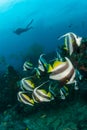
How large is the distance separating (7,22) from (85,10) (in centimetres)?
Answer: 2255

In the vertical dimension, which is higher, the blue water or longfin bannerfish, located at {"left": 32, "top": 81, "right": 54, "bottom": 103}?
longfin bannerfish, located at {"left": 32, "top": 81, "right": 54, "bottom": 103}

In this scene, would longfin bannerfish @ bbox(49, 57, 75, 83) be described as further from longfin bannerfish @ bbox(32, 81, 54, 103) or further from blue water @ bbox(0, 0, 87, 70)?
blue water @ bbox(0, 0, 87, 70)

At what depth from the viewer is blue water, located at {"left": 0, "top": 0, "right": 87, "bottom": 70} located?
48.0 m

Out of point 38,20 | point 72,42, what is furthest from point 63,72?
point 38,20

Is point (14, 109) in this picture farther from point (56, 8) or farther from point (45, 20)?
point (56, 8)

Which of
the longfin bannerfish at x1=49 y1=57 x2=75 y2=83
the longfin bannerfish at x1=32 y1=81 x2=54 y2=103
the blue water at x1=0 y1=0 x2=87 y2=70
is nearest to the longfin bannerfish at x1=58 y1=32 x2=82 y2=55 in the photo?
the longfin bannerfish at x1=49 y1=57 x2=75 y2=83

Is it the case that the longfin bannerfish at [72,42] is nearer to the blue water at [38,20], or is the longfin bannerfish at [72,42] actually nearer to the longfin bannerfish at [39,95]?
the longfin bannerfish at [39,95]

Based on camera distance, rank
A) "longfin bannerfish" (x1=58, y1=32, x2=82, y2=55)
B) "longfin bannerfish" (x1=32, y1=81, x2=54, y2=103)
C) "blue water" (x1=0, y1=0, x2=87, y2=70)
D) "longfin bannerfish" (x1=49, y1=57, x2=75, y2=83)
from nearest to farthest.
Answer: "longfin bannerfish" (x1=49, y1=57, x2=75, y2=83), "longfin bannerfish" (x1=58, y1=32, x2=82, y2=55), "longfin bannerfish" (x1=32, y1=81, x2=54, y2=103), "blue water" (x1=0, y1=0, x2=87, y2=70)

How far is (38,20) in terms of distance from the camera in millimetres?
56812

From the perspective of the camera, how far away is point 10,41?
6022cm

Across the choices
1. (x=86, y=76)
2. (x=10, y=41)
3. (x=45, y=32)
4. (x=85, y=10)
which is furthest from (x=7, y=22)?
(x=86, y=76)

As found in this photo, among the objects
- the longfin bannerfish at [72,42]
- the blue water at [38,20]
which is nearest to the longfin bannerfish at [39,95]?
the longfin bannerfish at [72,42]

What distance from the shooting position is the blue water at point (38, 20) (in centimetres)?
4800

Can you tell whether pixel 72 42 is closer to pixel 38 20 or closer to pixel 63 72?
pixel 63 72
